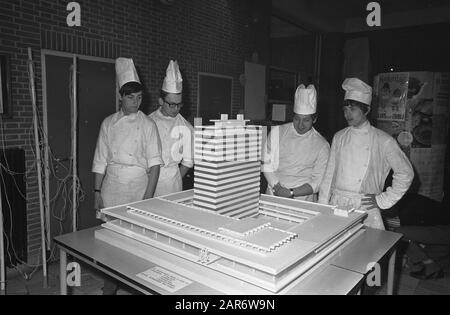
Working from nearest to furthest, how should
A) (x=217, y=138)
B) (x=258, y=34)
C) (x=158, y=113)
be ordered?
(x=217, y=138) → (x=158, y=113) → (x=258, y=34)

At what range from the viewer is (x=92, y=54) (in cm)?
395

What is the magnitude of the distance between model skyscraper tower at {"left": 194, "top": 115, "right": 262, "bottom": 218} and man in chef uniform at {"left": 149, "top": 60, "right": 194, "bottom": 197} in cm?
131

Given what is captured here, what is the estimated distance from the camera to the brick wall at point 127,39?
11.0 feet

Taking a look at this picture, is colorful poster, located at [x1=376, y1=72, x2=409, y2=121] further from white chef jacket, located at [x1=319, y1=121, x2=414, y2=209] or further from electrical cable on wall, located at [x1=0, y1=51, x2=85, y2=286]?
electrical cable on wall, located at [x1=0, y1=51, x2=85, y2=286]

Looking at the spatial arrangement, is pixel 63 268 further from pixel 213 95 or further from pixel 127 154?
pixel 213 95

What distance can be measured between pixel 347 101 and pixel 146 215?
1659 millimetres

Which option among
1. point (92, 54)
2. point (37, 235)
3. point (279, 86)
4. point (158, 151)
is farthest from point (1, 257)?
point (279, 86)

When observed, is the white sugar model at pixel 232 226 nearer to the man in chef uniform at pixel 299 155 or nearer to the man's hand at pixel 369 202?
the man's hand at pixel 369 202

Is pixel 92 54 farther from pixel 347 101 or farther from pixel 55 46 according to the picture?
pixel 347 101

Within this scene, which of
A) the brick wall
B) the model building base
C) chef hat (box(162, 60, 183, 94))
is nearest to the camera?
the model building base

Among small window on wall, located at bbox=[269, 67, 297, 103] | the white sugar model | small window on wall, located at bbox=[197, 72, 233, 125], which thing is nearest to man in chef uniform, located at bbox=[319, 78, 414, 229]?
the white sugar model

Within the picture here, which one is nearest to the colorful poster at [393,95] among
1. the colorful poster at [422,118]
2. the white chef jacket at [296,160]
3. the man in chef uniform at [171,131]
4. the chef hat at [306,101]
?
the colorful poster at [422,118]

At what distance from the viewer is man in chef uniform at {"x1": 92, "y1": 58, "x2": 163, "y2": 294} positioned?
285cm

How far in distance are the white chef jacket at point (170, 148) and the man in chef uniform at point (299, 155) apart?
2.64ft
